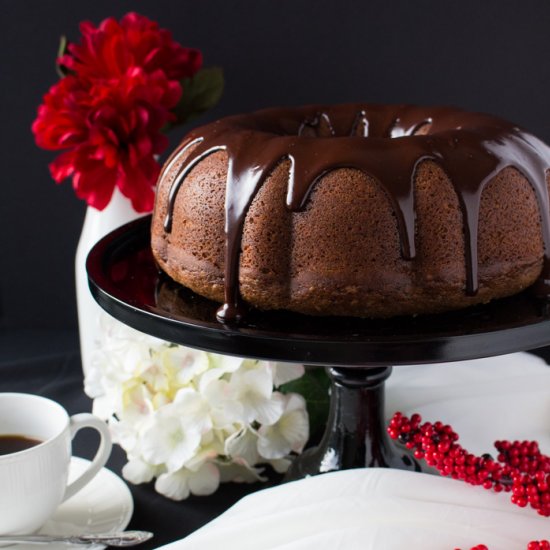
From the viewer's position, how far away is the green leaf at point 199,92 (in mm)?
1654

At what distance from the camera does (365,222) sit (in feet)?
3.33

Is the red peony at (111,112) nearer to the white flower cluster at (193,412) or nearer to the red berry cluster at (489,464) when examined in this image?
the white flower cluster at (193,412)

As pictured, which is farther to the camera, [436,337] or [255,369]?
[255,369]

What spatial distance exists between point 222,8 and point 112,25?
15.0 inches

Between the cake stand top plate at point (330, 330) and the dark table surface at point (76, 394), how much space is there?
0.33 m

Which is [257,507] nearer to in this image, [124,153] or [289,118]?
[289,118]

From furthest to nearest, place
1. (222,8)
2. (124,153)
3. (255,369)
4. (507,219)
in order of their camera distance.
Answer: (222,8) → (124,153) → (255,369) → (507,219)

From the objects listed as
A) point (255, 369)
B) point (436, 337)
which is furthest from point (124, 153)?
point (436, 337)

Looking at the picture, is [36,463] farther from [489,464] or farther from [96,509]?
[489,464]

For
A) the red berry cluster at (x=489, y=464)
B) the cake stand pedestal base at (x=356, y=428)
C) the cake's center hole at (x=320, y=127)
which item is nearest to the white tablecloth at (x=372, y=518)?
the red berry cluster at (x=489, y=464)

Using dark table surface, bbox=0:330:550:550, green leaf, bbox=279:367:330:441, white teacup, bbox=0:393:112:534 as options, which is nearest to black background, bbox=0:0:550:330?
dark table surface, bbox=0:330:550:550

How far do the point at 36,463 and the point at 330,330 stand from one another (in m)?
0.39

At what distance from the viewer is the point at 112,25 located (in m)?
1.53

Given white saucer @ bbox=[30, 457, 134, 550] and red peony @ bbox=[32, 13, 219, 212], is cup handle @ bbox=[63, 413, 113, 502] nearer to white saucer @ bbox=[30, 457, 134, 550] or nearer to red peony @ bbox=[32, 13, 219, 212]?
white saucer @ bbox=[30, 457, 134, 550]
